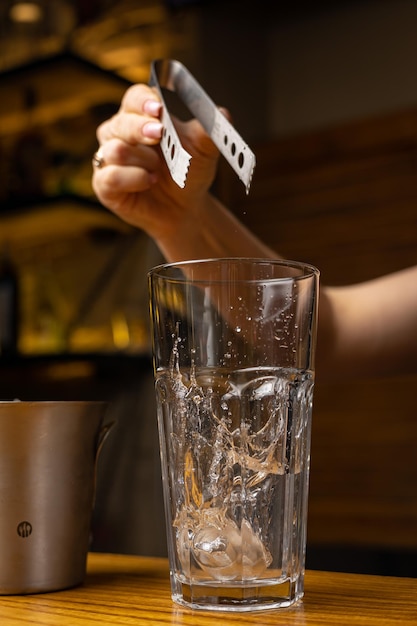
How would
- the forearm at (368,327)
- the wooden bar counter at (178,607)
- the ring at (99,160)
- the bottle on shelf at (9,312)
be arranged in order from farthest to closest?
the bottle on shelf at (9,312), the forearm at (368,327), the ring at (99,160), the wooden bar counter at (178,607)

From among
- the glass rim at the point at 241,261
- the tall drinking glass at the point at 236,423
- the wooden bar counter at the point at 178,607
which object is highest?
the glass rim at the point at 241,261

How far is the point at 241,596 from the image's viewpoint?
1.86 feet

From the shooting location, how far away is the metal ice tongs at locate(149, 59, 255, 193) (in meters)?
0.66

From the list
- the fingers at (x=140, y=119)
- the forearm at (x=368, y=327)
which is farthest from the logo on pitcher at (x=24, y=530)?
the forearm at (x=368, y=327)

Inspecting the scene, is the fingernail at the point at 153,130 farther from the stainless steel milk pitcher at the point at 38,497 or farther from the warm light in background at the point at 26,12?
the warm light in background at the point at 26,12

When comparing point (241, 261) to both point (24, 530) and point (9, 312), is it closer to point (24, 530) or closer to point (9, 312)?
point (24, 530)

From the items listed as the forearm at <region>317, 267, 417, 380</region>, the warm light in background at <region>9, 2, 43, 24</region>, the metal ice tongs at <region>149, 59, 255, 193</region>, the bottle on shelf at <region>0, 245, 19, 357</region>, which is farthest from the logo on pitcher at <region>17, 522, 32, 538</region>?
the warm light in background at <region>9, 2, 43, 24</region>

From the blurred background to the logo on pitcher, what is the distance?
196cm

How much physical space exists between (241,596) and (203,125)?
43 centimetres

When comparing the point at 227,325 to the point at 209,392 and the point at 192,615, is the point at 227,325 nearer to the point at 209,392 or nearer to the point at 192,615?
the point at 209,392

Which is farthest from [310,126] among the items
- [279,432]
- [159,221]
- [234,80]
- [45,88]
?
[279,432]

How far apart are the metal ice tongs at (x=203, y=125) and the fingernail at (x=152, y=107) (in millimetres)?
13

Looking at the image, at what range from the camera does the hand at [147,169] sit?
90cm

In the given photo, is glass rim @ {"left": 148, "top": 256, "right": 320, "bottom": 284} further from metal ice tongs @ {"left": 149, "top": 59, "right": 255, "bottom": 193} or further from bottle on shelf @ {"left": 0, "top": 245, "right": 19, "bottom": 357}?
bottle on shelf @ {"left": 0, "top": 245, "right": 19, "bottom": 357}
